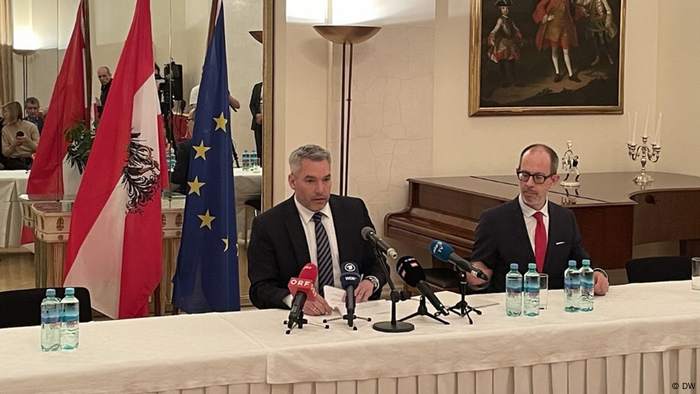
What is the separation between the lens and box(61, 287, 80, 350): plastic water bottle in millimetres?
3518

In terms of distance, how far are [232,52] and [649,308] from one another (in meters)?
4.09

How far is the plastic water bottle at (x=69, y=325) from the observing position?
3518 mm

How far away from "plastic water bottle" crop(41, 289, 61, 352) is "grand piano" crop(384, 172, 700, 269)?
3527mm

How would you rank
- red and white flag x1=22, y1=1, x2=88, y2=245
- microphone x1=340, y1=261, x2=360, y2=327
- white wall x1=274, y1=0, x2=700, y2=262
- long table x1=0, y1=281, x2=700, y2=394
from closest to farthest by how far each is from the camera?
long table x1=0, y1=281, x2=700, y2=394
microphone x1=340, y1=261, x2=360, y2=327
red and white flag x1=22, y1=1, x2=88, y2=245
white wall x1=274, y1=0, x2=700, y2=262

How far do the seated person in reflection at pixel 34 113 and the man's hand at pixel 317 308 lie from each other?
11.7 ft

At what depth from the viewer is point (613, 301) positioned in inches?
174

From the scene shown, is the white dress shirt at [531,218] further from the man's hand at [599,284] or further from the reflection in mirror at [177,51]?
the reflection in mirror at [177,51]

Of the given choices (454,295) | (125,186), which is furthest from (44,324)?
(125,186)

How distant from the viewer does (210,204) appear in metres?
6.67

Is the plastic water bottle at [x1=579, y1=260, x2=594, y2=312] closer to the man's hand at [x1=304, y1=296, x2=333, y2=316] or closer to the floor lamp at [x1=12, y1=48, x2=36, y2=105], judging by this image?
the man's hand at [x1=304, y1=296, x2=333, y2=316]

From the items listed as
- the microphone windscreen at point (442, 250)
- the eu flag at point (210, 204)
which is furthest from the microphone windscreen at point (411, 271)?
the eu flag at point (210, 204)

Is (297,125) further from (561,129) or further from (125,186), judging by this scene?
(561,129)

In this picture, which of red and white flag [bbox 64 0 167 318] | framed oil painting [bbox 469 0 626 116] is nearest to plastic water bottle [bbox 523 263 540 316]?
red and white flag [bbox 64 0 167 318]

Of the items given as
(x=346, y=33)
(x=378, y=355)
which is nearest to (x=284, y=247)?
(x=378, y=355)
